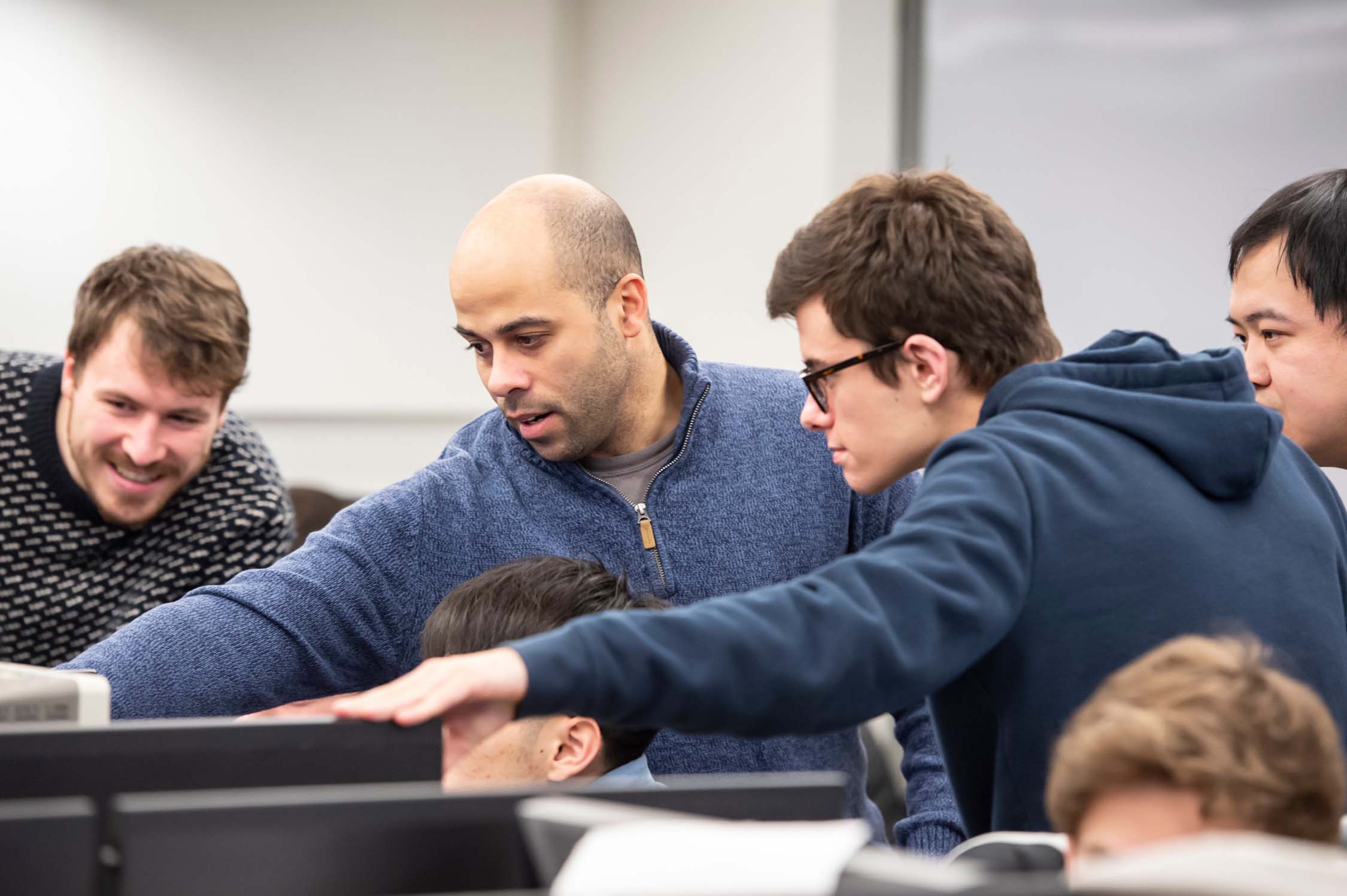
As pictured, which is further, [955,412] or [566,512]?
[566,512]

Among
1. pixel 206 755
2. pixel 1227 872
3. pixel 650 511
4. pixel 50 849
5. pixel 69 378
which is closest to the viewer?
pixel 1227 872

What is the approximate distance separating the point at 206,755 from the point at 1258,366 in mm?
1392

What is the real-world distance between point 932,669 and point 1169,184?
8.71 ft

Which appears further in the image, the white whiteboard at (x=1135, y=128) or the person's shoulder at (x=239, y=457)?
the white whiteboard at (x=1135, y=128)

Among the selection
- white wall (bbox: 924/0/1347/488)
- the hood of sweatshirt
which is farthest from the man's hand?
white wall (bbox: 924/0/1347/488)

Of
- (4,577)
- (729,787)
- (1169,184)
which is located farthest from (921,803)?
(1169,184)

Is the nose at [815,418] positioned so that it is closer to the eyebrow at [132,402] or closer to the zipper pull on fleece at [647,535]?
the zipper pull on fleece at [647,535]

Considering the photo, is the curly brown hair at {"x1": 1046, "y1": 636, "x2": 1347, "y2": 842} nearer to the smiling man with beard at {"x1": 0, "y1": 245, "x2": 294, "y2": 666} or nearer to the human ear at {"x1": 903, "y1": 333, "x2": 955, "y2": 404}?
the human ear at {"x1": 903, "y1": 333, "x2": 955, "y2": 404}

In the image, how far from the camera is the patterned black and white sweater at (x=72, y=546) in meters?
2.21

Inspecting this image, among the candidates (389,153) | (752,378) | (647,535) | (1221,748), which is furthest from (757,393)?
(389,153)

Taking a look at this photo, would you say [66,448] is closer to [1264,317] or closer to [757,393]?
[757,393]

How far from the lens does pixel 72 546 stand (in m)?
2.24

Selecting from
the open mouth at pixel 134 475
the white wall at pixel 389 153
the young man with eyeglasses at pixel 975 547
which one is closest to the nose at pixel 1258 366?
the young man with eyeglasses at pixel 975 547

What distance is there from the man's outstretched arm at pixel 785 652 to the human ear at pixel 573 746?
404mm
